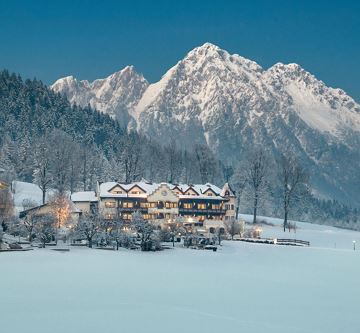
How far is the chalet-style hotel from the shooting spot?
371ft

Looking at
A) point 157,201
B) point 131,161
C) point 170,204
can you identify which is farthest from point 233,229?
point 131,161

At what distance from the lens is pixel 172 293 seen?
4131 cm

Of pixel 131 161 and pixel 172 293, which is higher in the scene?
pixel 131 161

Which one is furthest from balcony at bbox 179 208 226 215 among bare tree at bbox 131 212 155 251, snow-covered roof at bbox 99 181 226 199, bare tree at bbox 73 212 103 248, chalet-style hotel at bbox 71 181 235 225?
bare tree at bbox 73 212 103 248

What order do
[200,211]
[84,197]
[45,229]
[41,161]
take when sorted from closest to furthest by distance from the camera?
1. [45,229]
2. [84,197]
3. [200,211]
4. [41,161]

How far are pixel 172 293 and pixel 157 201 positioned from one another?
73143 mm

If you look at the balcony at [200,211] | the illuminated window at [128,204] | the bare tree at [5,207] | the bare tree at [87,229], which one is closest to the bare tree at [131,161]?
the illuminated window at [128,204]

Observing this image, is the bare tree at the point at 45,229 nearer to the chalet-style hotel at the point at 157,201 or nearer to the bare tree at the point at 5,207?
the bare tree at the point at 5,207

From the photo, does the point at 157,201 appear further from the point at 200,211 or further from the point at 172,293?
the point at 172,293

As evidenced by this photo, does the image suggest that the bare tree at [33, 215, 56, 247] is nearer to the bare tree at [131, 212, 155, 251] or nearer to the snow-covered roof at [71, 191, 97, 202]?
the bare tree at [131, 212, 155, 251]

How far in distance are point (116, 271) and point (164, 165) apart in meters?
105

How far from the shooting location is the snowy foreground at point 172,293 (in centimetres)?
3200

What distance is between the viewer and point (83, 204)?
11412cm

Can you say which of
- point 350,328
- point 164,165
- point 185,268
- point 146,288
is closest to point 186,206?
point 164,165
